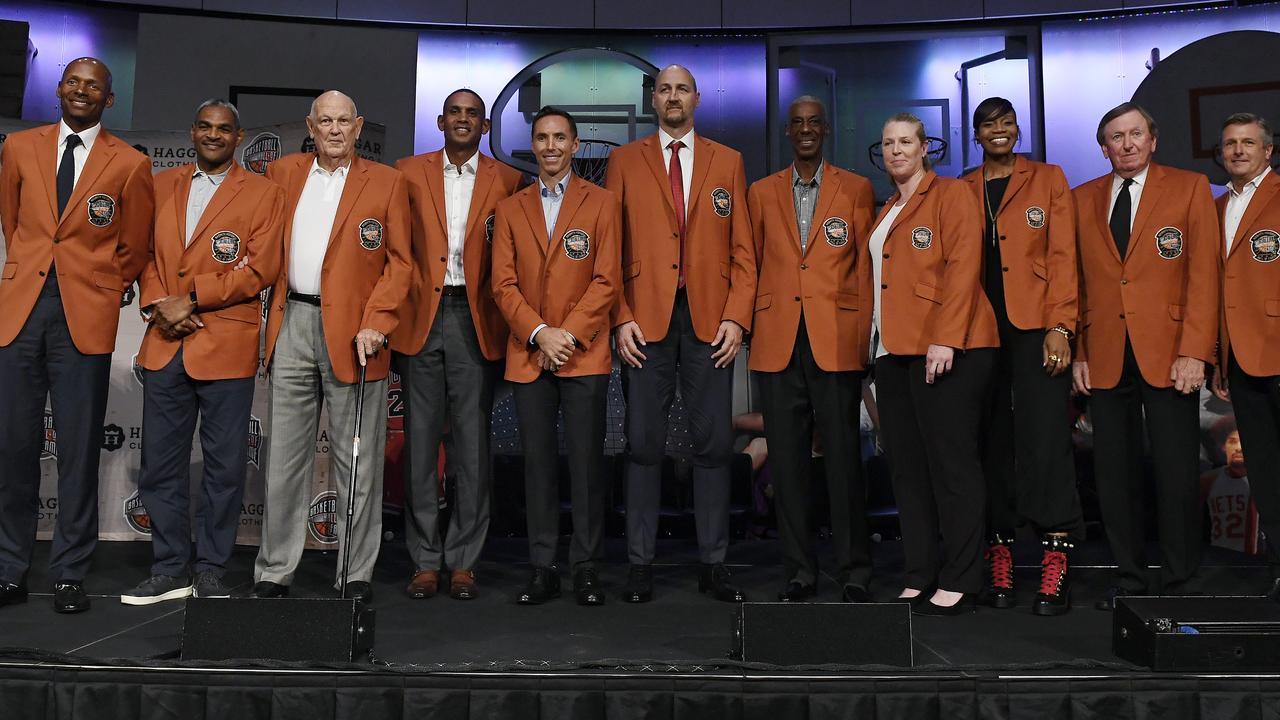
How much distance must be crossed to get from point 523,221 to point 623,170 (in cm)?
42

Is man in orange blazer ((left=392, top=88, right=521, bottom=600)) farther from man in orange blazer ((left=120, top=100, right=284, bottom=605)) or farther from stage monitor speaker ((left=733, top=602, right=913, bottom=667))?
stage monitor speaker ((left=733, top=602, right=913, bottom=667))

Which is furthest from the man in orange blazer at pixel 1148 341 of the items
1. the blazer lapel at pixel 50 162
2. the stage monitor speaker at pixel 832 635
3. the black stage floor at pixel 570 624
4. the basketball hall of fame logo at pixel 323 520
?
the blazer lapel at pixel 50 162

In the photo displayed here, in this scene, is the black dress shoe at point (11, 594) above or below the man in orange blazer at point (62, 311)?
below

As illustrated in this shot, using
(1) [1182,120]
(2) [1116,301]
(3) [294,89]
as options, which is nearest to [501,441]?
(3) [294,89]

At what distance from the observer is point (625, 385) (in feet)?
11.7

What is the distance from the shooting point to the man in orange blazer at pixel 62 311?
3.30 metres

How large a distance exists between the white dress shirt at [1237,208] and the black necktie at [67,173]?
152 inches

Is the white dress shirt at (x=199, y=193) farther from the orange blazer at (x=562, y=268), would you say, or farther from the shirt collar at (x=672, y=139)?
the shirt collar at (x=672, y=139)

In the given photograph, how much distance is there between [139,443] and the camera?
4523 mm

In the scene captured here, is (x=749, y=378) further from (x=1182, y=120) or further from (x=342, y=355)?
(x=342, y=355)

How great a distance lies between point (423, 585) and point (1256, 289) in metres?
2.93

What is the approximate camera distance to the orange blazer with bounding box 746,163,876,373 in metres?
3.39

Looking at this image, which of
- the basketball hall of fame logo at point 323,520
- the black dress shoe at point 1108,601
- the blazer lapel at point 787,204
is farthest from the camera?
the basketball hall of fame logo at point 323,520

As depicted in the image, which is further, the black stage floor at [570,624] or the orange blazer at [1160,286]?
the orange blazer at [1160,286]
